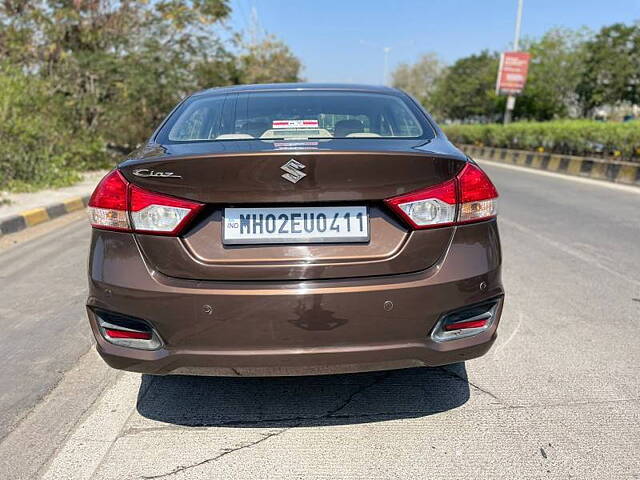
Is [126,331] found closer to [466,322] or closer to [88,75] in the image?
[466,322]

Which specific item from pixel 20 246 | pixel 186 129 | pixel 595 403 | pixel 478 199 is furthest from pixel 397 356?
pixel 20 246

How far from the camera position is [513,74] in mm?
26938

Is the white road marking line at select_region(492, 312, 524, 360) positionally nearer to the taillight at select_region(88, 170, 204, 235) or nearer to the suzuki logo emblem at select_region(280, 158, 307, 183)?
the suzuki logo emblem at select_region(280, 158, 307, 183)

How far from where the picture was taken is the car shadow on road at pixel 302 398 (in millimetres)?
2660

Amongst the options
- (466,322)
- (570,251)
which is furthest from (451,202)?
(570,251)

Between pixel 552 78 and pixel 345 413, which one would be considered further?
pixel 552 78

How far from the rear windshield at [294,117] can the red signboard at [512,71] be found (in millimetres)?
25916

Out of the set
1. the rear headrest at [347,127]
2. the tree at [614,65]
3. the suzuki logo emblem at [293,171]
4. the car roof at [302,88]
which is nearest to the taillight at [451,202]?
the suzuki logo emblem at [293,171]

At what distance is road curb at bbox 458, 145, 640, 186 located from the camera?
13544 millimetres

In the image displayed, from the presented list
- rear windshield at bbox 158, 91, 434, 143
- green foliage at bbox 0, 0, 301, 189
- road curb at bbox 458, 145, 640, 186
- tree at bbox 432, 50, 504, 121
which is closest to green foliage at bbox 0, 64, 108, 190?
green foliage at bbox 0, 0, 301, 189

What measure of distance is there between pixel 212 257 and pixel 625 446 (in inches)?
73.6

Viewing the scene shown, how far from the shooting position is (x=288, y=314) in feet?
7.16

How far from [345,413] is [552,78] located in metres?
39.4

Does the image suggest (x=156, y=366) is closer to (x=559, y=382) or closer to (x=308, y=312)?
(x=308, y=312)
